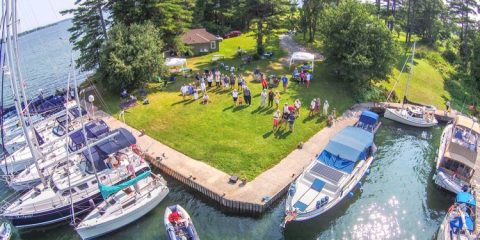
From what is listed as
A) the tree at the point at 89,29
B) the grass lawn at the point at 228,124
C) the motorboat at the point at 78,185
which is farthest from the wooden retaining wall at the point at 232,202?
the tree at the point at 89,29

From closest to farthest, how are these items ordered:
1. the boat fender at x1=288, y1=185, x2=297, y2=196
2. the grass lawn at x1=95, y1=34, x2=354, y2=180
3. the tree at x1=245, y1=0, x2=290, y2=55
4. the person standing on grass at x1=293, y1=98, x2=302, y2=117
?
the boat fender at x1=288, y1=185, x2=297, y2=196
the grass lawn at x1=95, y1=34, x2=354, y2=180
the person standing on grass at x1=293, y1=98, x2=302, y2=117
the tree at x1=245, y1=0, x2=290, y2=55

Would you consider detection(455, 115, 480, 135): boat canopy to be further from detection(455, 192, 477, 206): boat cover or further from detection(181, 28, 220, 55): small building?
detection(181, 28, 220, 55): small building

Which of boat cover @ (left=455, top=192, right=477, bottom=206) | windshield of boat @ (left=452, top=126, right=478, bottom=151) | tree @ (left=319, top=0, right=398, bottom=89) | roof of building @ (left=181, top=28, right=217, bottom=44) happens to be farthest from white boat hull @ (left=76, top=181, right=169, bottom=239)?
roof of building @ (left=181, top=28, right=217, bottom=44)

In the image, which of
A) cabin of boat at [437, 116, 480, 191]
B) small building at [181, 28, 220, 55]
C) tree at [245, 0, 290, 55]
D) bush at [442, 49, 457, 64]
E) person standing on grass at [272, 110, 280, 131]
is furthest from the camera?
bush at [442, 49, 457, 64]

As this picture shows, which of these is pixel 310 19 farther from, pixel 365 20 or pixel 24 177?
pixel 24 177

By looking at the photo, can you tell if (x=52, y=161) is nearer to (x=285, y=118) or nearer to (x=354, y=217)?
(x=285, y=118)

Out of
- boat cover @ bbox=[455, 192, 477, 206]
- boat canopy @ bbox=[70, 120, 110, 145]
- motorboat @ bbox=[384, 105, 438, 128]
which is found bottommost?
boat cover @ bbox=[455, 192, 477, 206]

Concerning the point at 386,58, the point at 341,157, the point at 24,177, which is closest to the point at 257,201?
the point at 341,157

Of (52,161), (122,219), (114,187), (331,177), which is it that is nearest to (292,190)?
(331,177)
